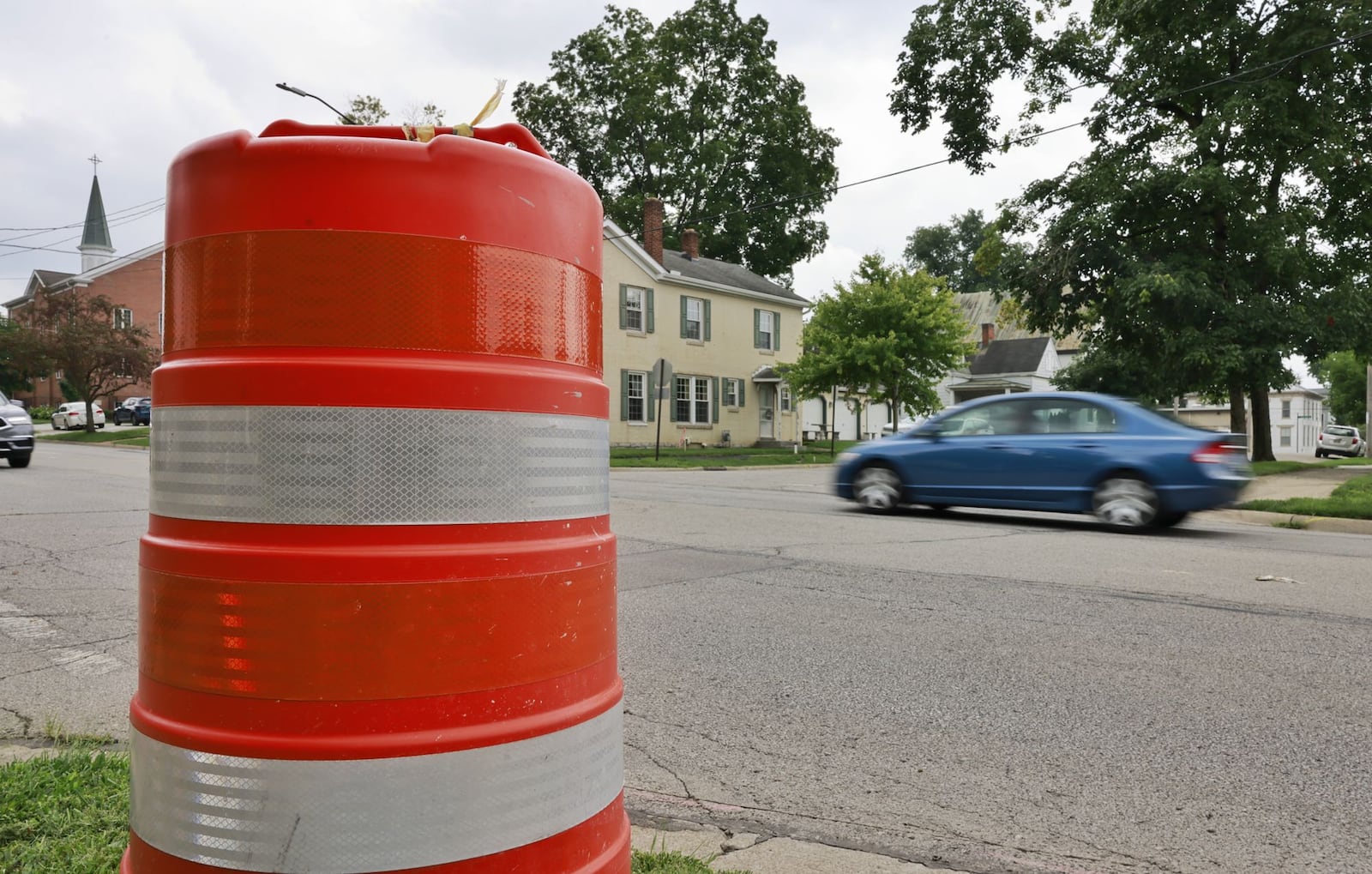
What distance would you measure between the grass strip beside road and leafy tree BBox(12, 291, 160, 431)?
40062 mm

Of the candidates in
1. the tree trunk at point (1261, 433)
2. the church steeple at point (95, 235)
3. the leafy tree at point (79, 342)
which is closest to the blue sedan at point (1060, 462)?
the tree trunk at point (1261, 433)

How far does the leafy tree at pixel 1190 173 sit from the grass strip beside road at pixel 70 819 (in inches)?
896

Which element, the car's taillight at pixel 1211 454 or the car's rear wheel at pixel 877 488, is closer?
the car's taillight at pixel 1211 454

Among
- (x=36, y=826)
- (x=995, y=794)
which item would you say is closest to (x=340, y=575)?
(x=36, y=826)

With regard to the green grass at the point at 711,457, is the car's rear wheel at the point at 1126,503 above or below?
below

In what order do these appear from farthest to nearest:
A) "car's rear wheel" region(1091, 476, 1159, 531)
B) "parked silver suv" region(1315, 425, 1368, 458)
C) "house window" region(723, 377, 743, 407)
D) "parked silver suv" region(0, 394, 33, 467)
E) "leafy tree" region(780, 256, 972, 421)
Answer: "parked silver suv" region(1315, 425, 1368, 458)
"house window" region(723, 377, 743, 407)
"leafy tree" region(780, 256, 972, 421)
"parked silver suv" region(0, 394, 33, 467)
"car's rear wheel" region(1091, 476, 1159, 531)

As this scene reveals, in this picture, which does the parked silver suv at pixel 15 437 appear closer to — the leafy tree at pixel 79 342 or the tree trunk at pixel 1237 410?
the leafy tree at pixel 79 342

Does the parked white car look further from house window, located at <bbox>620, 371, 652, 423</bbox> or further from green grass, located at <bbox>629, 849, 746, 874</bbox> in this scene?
green grass, located at <bbox>629, 849, 746, 874</bbox>

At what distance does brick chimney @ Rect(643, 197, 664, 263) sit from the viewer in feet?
120

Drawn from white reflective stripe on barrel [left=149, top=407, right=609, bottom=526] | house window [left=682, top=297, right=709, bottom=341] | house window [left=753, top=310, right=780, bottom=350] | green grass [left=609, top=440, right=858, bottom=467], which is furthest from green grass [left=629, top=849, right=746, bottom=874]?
house window [left=753, top=310, right=780, bottom=350]

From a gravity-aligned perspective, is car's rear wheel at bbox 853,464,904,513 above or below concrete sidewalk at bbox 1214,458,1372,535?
above

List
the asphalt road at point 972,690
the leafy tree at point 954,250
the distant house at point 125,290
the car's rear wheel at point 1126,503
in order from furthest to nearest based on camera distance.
Answer: the leafy tree at point 954,250 → the distant house at point 125,290 → the car's rear wheel at point 1126,503 → the asphalt road at point 972,690

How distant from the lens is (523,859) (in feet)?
5.09

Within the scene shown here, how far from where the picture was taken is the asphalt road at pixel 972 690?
302 cm
